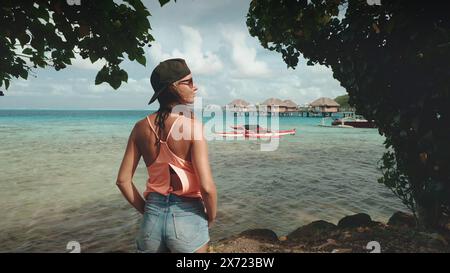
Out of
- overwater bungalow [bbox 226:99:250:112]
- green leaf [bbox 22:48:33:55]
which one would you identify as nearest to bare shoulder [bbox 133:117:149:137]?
green leaf [bbox 22:48:33:55]

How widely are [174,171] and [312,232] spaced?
458 centimetres

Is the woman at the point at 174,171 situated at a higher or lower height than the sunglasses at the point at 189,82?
lower

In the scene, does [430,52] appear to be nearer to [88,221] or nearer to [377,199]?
[377,199]

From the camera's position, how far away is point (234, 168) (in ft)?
52.2

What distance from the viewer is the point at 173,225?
213 centimetres

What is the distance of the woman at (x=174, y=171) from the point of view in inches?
84.6

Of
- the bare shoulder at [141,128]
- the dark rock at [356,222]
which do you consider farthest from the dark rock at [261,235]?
the bare shoulder at [141,128]

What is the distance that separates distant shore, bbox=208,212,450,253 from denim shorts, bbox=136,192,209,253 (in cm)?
309

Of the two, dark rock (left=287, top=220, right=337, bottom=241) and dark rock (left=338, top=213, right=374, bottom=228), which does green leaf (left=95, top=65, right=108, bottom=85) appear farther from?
dark rock (left=338, top=213, right=374, bottom=228)

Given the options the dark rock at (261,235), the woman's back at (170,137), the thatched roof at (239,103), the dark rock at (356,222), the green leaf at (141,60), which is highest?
the thatched roof at (239,103)

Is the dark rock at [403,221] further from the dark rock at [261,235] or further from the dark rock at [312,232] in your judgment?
the dark rock at [261,235]

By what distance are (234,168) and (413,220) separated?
1063 centimetres

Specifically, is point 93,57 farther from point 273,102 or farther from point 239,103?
point 273,102
